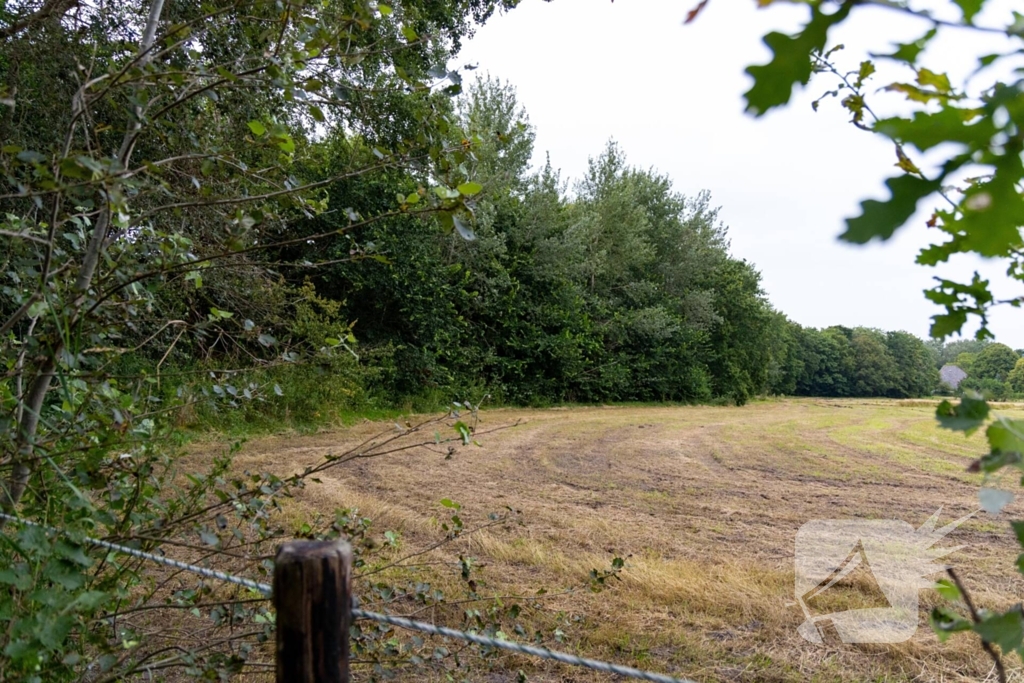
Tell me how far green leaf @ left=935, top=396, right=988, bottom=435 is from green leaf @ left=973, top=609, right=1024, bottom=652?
0.16 m

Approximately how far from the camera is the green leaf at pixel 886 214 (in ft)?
1.35

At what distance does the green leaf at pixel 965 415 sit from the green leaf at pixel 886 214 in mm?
272

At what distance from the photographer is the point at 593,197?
21547mm

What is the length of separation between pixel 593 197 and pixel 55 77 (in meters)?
17.2

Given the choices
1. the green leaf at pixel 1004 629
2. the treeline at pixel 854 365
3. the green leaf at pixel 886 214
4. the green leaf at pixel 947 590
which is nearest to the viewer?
the green leaf at pixel 886 214

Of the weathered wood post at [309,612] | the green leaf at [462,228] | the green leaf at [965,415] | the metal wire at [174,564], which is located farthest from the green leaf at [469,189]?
the green leaf at [965,415]

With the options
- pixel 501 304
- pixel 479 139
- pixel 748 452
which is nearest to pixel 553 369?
pixel 501 304

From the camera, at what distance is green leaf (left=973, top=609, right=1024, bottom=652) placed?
539 millimetres

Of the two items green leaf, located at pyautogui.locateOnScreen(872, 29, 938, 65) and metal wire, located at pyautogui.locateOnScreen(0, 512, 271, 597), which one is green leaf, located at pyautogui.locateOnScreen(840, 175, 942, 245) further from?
metal wire, located at pyautogui.locateOnScreen(0, 512, 271, 597)

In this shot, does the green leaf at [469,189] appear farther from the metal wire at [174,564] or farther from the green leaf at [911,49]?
the green leaf at [911,49]

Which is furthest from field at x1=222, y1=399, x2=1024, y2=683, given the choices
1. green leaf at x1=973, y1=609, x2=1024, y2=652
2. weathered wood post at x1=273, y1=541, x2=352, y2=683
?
weathered wood post at x1=273, y1=541, x2=352, y2=683

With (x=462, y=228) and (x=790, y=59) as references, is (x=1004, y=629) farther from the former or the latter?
(x=462, y=228)

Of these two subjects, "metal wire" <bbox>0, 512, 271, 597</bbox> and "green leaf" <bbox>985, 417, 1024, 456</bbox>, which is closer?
"green leaf" <bbox>985, 417, 1024, 456</bbox>

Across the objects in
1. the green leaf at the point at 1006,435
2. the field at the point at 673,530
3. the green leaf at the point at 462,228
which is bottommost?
the field at the point at 673,530
